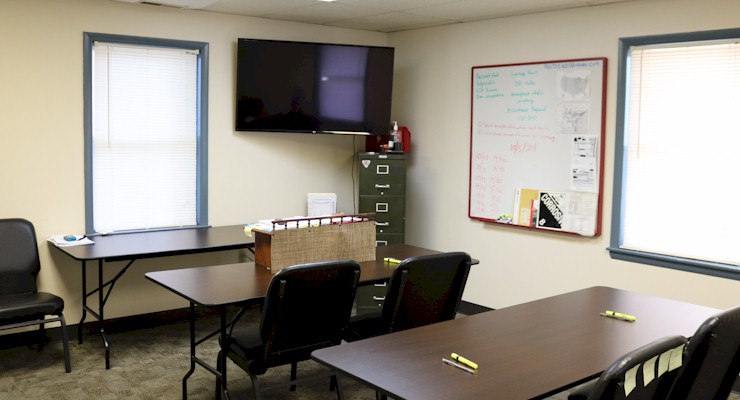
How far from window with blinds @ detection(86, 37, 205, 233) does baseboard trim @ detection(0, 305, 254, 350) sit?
688 mm

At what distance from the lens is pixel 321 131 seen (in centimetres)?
606

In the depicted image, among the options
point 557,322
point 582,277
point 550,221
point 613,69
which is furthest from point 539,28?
point 557,322

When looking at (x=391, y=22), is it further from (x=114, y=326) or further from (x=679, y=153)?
(x=114, y=326)

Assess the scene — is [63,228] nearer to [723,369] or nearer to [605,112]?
[605,112]

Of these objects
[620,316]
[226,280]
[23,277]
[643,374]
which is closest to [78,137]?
[23,277]

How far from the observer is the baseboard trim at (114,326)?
16.2 feet

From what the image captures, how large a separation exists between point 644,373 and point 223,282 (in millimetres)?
2160

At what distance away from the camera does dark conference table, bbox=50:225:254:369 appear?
15.0 ft

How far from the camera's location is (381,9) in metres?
5.47

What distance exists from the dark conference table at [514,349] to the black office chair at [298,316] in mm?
681

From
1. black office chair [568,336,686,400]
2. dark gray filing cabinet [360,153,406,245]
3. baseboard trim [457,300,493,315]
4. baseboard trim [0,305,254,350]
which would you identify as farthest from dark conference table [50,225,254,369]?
black office chair [568,336,686,400]

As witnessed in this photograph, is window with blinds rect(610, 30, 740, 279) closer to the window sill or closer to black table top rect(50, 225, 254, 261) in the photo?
the window sill

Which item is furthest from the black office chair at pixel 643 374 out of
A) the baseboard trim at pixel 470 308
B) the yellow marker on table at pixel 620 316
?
the baseboard trim at pixel 470 308

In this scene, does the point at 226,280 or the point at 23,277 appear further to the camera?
the point at 23,277
